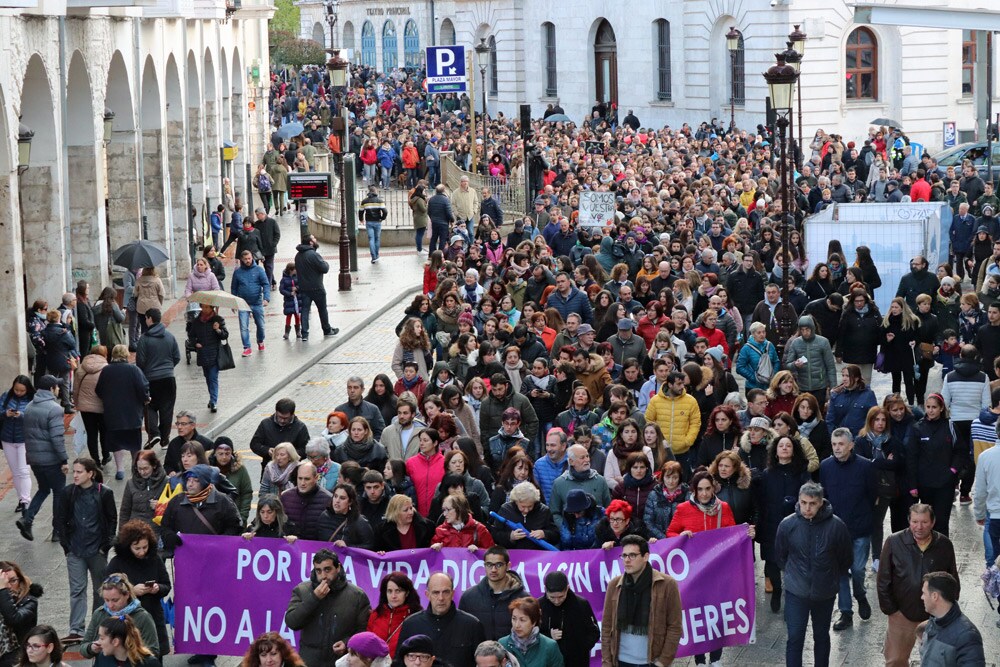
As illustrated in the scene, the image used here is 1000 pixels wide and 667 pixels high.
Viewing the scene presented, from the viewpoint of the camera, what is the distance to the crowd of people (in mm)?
10508

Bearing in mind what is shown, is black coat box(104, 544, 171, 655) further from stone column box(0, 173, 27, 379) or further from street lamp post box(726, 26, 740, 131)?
street lamp post box(726, 26, 740, 131)

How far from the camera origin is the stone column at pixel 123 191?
28516 mm

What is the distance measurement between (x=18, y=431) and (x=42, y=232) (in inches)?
317

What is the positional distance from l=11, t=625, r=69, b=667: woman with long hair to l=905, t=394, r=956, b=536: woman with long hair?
6.89m

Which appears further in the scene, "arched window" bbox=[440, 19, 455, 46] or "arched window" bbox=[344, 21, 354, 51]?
"arched window" bbox=[344, 21, 354, 51]

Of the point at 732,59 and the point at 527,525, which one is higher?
the point at 732,59

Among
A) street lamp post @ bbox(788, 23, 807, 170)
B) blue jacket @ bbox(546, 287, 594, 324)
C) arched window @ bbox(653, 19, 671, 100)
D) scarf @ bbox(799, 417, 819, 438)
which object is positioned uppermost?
arched window @ bbox(653, 19, 671, 100)

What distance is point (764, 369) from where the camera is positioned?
1741 cm

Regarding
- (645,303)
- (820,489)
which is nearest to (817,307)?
(645,303)

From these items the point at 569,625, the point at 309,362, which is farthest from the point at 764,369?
the point at 309,362

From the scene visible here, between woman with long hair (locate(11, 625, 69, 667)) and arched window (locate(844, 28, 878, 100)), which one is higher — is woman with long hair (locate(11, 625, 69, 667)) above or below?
below

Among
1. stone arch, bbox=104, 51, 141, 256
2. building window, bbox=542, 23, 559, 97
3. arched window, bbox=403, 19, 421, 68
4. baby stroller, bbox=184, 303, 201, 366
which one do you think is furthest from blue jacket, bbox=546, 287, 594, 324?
arched window, bbox=403, 19, 421, 68

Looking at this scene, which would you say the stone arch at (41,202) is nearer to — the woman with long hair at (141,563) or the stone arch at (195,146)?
the stone arch at (195,146)

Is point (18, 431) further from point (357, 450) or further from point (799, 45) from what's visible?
point (799, 45)
